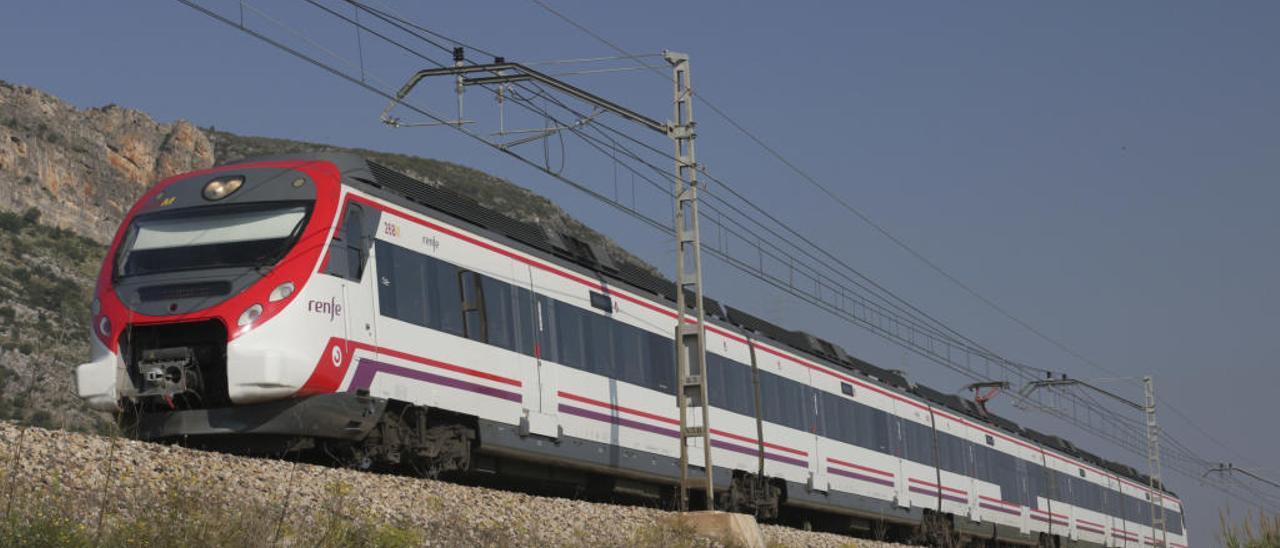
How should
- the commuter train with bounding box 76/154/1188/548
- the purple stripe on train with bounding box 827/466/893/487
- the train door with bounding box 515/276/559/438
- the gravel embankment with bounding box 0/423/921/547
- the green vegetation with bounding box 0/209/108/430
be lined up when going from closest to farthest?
1. the gravel embankment with bounding box 0/423/921/547
2. the commuter train with bounding box 76/154/1188/548
3. the train door with bounding box 515/276/559/438
4. the purple stripe on train with bounding box 827/466/893/487
5. the green vegetation with bounding box 0/209/108/430

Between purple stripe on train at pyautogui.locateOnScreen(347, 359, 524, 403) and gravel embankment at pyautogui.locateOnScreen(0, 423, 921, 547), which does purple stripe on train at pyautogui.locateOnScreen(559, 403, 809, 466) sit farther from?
gravel embankment at pyautogui.locateOnScreen(0, 423, 921, 547)

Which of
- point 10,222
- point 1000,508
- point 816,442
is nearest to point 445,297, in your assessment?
point 816,442

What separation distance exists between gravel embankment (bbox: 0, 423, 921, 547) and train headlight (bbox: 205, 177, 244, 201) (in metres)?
3.68

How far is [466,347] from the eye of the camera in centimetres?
1723

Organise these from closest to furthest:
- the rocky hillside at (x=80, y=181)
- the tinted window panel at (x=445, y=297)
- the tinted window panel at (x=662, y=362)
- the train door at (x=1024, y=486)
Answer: the tinted window panel at (x=445, y=297), the tinted window panel at (x=662, y=362), the train door at (x=1024, y=486), the rocky hillside at (x=80, y=181)

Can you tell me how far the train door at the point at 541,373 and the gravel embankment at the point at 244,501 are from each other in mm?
2641

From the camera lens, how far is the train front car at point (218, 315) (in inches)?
570

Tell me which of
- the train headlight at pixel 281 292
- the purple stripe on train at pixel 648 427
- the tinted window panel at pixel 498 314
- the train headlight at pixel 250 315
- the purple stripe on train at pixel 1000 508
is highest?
the tinted window panel at pixel 498 314

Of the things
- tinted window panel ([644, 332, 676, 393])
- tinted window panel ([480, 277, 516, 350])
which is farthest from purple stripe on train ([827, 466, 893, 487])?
tinted window panel ([480, 277, 516, 350])

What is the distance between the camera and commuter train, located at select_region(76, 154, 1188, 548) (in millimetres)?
14703

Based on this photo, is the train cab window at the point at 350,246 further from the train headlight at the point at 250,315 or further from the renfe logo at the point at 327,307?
the train headlight at the point at 250,315

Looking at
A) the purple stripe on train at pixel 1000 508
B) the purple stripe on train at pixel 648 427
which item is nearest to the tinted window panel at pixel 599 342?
the purple stripe on train at pixel 648 427

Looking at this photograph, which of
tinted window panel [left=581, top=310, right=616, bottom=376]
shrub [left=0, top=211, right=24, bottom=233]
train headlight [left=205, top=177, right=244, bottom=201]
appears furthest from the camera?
shrub [left=0, top=211, right=24, bottom=233]

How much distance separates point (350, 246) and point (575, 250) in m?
5.86
